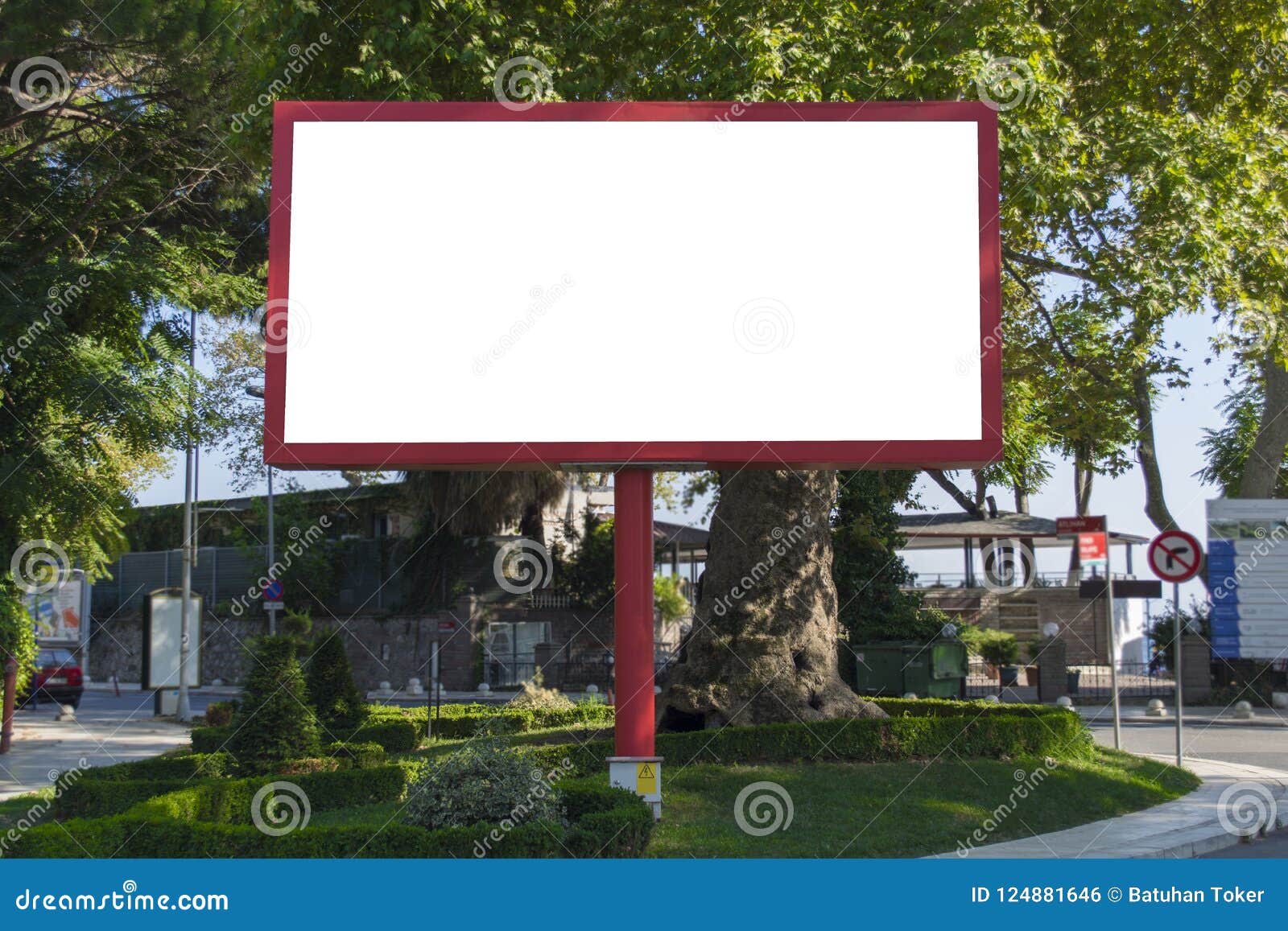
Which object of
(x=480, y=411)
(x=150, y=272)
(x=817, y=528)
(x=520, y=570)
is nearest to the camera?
(x=480, y=411)

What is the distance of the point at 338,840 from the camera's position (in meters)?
8.57

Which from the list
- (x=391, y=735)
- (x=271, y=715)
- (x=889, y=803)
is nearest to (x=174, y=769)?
(x=271, y=715)

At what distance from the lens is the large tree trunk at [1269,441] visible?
2605 cm

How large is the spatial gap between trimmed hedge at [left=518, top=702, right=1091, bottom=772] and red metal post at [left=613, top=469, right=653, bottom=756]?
186 cm

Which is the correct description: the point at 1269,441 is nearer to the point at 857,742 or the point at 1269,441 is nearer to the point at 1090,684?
the point at 1090,684

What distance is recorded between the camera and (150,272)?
21.1 meters

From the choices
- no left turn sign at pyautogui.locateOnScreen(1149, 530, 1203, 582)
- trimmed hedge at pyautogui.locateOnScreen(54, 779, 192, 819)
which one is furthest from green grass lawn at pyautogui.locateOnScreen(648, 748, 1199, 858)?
trimmed hedge at pyautogui.locateOnScreen(54, 779, 192, 819)

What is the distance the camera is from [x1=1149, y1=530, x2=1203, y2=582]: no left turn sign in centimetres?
1589

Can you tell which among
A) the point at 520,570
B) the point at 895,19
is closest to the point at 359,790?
the point at 895,19

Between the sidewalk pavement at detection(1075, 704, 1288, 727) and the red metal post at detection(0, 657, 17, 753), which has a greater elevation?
the red metal post at detection(0, 657, 17, 753)

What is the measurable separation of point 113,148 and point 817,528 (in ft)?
53.3

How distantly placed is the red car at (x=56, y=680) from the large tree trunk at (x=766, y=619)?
20440mm

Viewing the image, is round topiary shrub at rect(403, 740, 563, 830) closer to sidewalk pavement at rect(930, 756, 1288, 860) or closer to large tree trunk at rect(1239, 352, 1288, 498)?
sidewalk pavement at rect(930, 756, 1288, 860)

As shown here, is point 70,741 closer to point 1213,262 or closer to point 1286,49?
point 1213,262
